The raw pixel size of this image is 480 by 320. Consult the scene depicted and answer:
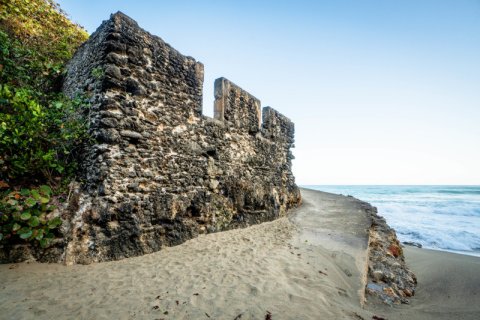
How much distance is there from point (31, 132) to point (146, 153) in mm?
1539

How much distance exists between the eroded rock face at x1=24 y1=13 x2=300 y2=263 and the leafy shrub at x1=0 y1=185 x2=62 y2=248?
0.78 feet

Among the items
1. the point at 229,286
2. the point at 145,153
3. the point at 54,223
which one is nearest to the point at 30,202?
the point at 54,223

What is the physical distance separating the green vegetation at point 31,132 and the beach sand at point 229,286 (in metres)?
0.59

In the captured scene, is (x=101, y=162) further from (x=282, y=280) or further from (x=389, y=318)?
(x=389, y=318)

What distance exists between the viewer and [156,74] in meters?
4.42

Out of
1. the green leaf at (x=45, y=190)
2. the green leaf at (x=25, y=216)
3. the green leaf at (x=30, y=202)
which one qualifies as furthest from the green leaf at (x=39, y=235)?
the green leaf at (x=45, y=190)

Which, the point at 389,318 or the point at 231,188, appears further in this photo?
the point at 231,188

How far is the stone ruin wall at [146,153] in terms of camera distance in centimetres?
358

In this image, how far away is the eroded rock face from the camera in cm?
358

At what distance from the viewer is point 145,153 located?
4109 mm

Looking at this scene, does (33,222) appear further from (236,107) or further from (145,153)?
(236,107)

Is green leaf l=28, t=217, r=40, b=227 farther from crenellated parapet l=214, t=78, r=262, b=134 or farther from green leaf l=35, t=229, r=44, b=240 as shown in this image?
crenellated parapet l=214, t=78, r=262, b=134

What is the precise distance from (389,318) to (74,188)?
15.6ft

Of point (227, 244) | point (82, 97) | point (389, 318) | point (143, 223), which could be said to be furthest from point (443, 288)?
point (82, 97)
